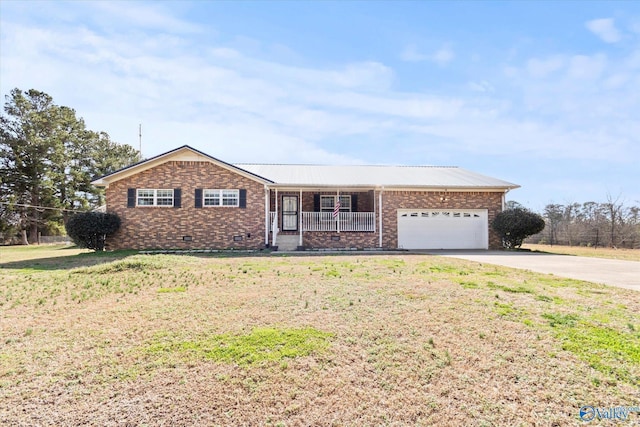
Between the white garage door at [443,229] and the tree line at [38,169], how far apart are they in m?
26.6

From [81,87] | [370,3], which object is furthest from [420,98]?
[81,87]

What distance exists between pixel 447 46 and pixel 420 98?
354 centimetres

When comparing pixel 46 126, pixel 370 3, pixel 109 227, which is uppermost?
pixel 46 126

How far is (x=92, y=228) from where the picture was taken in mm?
14445

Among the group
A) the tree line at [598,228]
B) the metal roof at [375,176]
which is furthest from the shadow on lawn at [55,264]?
the tree line at [598,228]

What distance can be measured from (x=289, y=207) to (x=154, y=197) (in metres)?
6.43

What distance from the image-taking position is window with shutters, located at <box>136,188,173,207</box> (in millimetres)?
15570

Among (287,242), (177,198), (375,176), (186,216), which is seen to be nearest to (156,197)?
(177,198)

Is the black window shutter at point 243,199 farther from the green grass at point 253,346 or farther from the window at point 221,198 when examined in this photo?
the green grass at point 253,346

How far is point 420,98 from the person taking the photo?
48.9ft

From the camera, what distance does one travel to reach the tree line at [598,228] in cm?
1872

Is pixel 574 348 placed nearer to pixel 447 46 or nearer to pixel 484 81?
pixel 447 46

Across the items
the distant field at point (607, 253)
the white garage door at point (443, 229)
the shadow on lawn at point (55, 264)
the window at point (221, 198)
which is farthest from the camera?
the white garage door at point (443, 229)

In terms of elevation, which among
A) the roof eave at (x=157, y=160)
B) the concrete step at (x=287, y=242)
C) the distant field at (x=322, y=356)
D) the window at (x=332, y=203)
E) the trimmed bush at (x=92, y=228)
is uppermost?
the roof eave at (x=157, y=160)
